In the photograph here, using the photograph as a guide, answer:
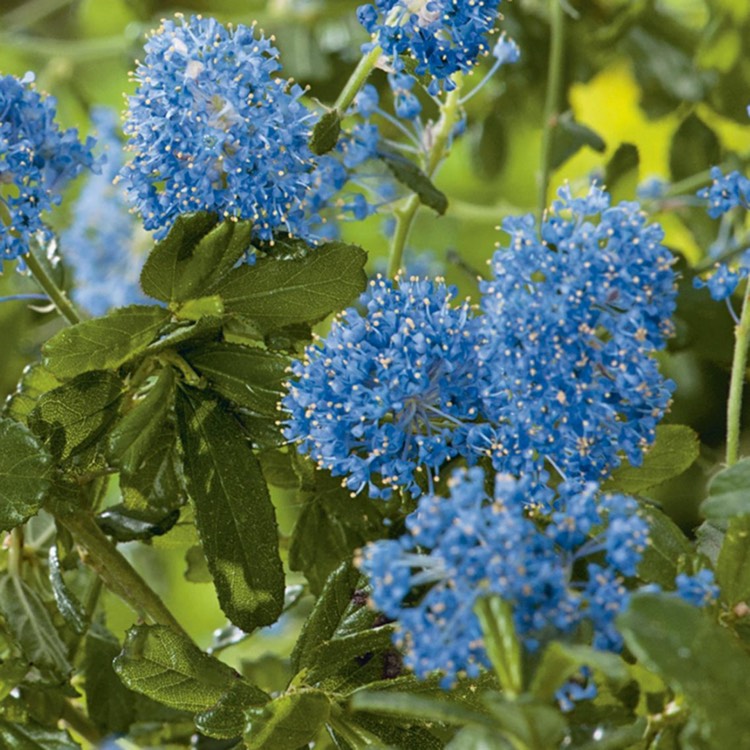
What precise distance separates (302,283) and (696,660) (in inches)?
13.9

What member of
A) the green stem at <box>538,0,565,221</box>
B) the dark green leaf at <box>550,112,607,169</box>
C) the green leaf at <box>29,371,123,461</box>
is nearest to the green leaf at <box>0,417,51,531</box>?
the green leaf at <box>29,371,123,461</box>

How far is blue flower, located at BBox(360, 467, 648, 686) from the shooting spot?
0.54 metres

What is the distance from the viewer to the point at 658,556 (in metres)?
0.68

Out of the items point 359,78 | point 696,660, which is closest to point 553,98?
point 359,78

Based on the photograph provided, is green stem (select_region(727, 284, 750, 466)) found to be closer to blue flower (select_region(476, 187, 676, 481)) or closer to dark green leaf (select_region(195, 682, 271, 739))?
blue flower (select_region(476, 187, 676, 481))

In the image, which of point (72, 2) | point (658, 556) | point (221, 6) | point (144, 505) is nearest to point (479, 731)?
point (658, 556)

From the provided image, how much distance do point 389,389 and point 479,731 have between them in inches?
8.4

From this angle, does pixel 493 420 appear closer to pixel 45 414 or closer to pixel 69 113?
pixel 45 414

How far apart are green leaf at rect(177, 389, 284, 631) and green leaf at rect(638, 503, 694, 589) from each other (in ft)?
0.75

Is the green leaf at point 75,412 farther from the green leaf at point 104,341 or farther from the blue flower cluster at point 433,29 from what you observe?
the blue flower cluster at point 433,29

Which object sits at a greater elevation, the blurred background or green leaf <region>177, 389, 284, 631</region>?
the blurred background

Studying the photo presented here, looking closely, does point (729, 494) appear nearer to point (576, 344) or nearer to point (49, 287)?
point (576, 344)

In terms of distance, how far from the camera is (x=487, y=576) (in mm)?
538

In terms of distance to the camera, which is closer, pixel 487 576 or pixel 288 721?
pixel 487 576
